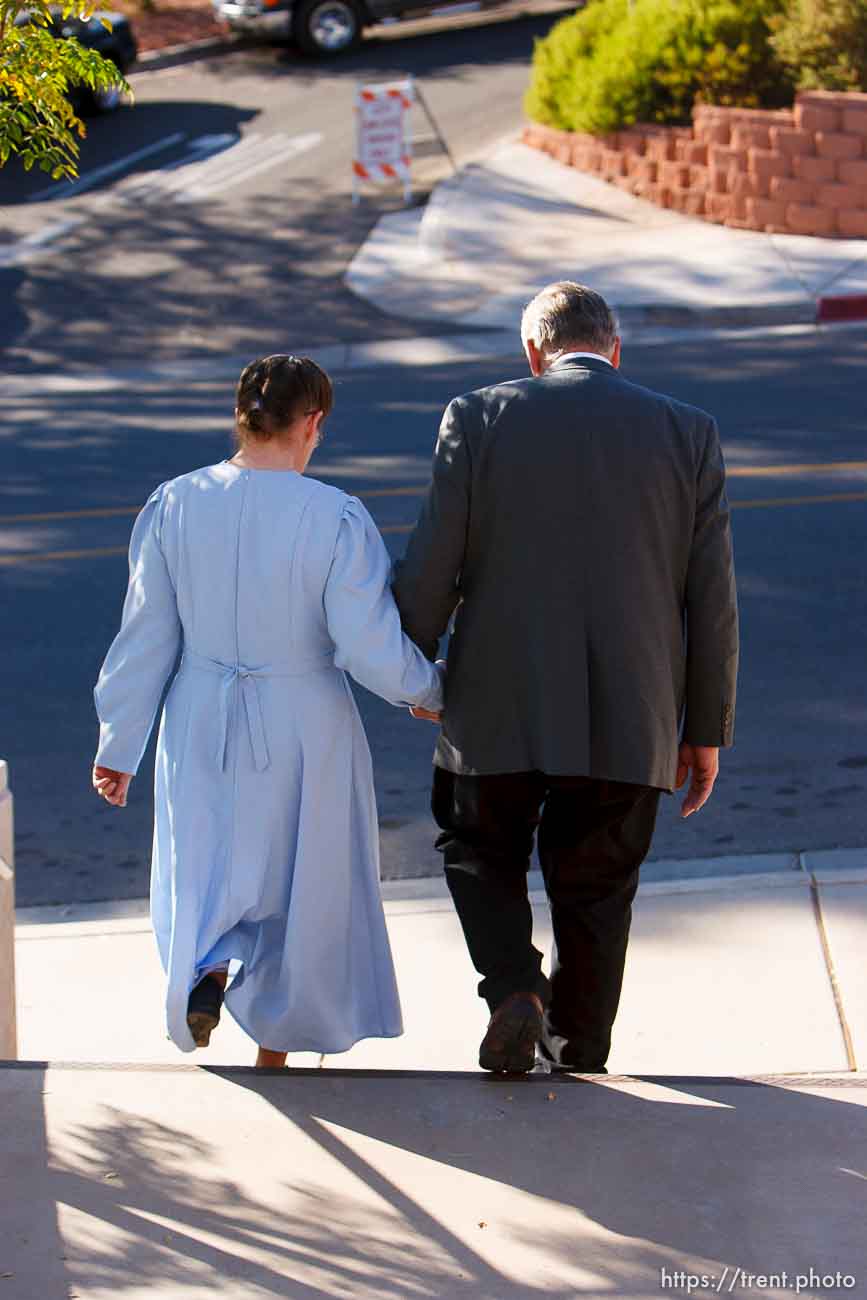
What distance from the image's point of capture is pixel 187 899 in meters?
4.12

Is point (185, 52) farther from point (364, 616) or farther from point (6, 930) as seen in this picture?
point (364, 616)

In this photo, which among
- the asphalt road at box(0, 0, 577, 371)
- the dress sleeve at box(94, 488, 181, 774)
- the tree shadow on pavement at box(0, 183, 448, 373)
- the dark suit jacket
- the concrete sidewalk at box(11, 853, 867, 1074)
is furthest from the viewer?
the asphalt road at box(0, 0, 577, 371)

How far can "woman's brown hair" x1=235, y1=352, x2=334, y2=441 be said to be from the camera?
155 inches

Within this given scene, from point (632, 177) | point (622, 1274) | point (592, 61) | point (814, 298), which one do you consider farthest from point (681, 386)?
point (622, 1274)

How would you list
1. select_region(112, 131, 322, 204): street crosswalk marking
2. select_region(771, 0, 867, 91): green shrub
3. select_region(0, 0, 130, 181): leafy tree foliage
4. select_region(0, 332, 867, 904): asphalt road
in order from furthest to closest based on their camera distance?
select_region(112, 131, 322, 204): street crosswalk marking → select_region(771, 0, 867, 91): green shrub → select_region(0, 332, 867, 904): asphalt road → select_region(0, 0, 130, 181): leafy tree foliage

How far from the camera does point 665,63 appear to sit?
17.0m

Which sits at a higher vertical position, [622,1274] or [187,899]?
[187,899]

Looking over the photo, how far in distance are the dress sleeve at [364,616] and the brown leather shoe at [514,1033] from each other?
0.74m

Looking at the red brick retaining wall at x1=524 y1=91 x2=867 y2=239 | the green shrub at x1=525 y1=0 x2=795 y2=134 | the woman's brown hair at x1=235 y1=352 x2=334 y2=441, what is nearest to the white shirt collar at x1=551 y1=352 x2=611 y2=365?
the woman's brown hair at x1=235 y1=352 x2=334 y2=441

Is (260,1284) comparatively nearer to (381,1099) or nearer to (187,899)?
(381,1099)

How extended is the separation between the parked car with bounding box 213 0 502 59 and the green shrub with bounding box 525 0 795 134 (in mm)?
6483

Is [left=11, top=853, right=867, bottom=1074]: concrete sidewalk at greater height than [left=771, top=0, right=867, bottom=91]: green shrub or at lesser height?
lesser

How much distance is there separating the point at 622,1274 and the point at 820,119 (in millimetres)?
13376

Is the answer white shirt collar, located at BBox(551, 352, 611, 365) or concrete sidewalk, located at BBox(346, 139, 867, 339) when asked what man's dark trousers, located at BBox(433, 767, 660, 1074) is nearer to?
white shirt collar, located at BBox(551, 352, 611, 365)
